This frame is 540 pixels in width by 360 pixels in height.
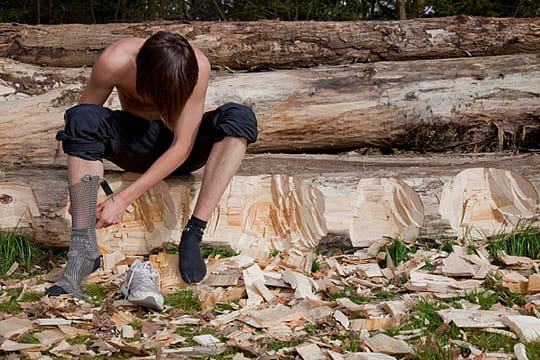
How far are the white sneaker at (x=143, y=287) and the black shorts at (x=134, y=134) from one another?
609 millimetres

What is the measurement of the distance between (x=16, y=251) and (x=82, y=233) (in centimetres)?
69

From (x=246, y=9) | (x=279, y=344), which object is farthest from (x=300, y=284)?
(x=246, y=9)

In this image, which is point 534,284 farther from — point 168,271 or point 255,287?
point 168,271

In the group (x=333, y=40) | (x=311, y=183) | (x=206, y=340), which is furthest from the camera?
(x=333, y=40)

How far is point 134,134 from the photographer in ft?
10.4

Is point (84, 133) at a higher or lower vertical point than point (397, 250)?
higher

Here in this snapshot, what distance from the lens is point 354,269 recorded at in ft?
10.4

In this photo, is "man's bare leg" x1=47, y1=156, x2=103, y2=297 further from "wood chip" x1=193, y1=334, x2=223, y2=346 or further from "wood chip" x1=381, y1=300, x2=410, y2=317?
"wood chip" x1=381, y1=300, x2=410, y2=317

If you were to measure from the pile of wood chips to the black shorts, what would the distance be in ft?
1.76

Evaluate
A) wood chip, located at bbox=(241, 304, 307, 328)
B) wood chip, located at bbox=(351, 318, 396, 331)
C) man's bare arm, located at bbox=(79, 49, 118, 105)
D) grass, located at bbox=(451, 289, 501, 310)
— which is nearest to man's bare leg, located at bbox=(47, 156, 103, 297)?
man's bare arm, located at bbox=(79, 49, 118, 105)

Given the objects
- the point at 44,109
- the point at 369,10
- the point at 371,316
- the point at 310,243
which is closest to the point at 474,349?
the point at 371,316

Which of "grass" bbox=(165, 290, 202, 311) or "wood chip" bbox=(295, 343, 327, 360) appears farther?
"grass" bbox=(165, 290, 202, 311)

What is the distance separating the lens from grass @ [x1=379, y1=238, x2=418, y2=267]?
330 cm

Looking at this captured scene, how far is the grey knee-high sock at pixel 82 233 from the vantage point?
2859mm
